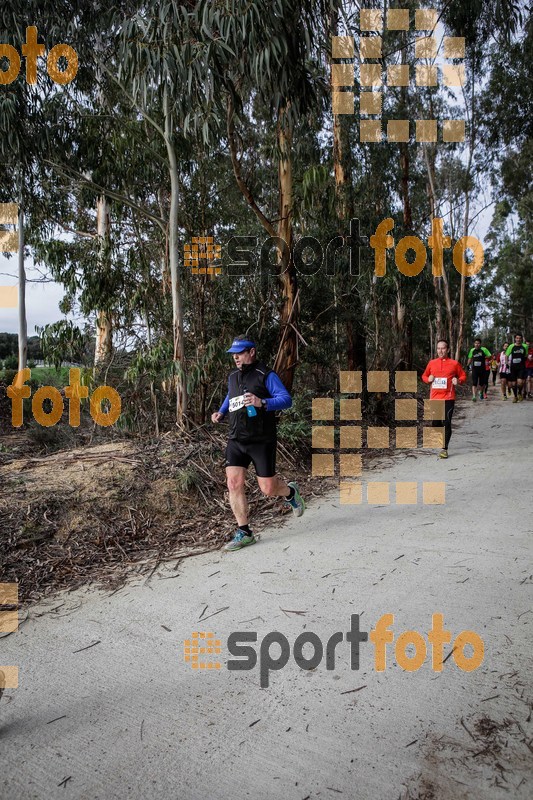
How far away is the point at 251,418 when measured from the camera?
526 cm

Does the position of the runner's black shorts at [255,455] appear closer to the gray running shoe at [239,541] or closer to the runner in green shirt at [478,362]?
the gray running shoe at [239,541]

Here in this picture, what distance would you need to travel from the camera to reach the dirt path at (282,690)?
2.42 meters

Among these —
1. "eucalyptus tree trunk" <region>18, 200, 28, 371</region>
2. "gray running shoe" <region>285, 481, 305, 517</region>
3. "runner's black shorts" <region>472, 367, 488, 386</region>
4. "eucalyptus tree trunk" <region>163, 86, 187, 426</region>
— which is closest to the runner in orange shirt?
"gray running shoe" <region>285, 481, 305, 517</region>

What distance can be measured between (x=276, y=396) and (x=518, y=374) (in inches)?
509

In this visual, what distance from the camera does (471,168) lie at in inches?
968

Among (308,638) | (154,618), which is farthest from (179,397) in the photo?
(308,638)

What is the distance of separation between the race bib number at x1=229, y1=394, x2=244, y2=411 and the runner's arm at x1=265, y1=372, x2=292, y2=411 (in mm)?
247

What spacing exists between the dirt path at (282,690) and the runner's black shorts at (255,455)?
725mm

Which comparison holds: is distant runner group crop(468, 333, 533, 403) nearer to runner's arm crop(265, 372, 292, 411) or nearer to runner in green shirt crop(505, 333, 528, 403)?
runner in green shirt crop(505, 333, 528, 403)

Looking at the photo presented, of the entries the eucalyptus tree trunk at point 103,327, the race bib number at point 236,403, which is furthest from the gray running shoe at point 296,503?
the eucalyptus tree trunk at point 103,327

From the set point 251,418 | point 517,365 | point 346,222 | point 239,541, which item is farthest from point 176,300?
point 517,365

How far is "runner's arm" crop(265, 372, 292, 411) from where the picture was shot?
16.8 feet

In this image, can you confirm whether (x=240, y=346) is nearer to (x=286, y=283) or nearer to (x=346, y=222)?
(x=286, y=283)

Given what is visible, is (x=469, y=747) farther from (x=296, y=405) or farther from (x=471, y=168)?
(x=471, y=168)
